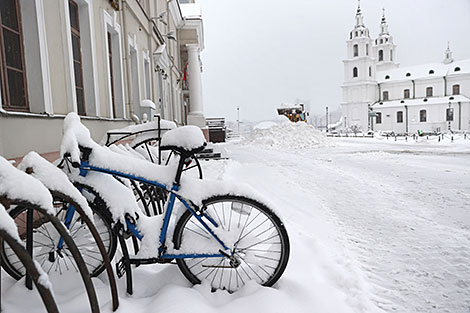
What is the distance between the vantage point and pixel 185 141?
2258 mm

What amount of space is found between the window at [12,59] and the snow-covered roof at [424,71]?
68.8 m

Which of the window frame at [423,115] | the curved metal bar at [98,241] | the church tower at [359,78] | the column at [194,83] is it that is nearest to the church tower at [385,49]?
the church tower at [359,78]

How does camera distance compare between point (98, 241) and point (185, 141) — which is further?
point (185, 141)

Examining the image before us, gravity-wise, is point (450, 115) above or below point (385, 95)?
below

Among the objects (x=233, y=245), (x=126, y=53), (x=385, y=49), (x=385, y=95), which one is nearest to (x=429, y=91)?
(x=385, y=95)

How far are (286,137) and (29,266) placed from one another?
20028mm

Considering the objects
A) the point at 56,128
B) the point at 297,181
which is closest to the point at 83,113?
the point at 56,128

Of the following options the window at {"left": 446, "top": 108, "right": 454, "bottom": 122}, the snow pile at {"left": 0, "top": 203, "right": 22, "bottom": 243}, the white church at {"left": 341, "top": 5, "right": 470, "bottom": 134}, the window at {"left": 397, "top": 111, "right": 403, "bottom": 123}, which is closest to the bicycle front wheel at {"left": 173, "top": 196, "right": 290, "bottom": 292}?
the snow pile at {"left": 0, "top": 203, "right": 22, "bottom": 243}

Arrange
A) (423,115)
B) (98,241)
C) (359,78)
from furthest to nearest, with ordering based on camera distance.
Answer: (359,78)
(423,115)
(98,241)

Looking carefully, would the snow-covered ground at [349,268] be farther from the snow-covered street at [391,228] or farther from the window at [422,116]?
the window at [422,116]

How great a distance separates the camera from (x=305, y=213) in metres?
4.84

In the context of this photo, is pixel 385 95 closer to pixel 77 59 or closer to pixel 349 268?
pixel 77 59

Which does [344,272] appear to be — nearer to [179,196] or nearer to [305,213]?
[179,196]

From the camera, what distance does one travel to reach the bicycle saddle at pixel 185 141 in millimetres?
2238
